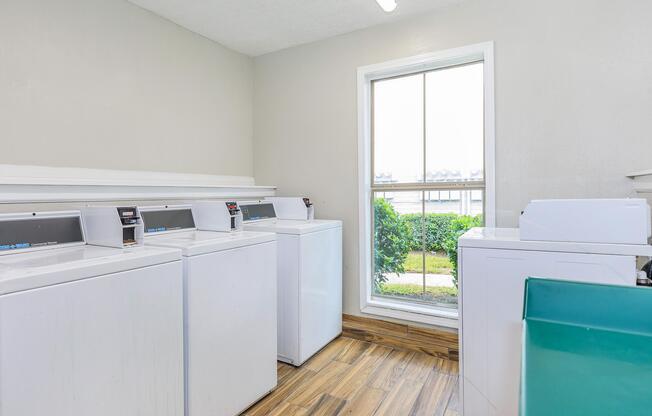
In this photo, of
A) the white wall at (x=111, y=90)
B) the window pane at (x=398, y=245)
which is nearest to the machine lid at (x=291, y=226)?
the window pane at (x=398, y=245)

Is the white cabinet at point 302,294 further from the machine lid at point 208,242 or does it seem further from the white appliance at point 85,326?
the white appliance at point 85,326

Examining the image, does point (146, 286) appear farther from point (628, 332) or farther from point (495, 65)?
point (495, 65)

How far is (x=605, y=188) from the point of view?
2.20m

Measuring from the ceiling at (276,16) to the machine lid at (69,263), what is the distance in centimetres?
190

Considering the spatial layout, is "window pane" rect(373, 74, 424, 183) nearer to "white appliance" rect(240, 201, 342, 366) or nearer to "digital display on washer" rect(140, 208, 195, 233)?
"white appliance" rect(240, 201, 342, 366)

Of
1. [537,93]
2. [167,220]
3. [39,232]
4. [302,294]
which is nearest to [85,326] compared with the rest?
[39,232]

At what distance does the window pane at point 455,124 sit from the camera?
269 cm

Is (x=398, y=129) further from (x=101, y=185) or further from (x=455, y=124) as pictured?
(x=101, y=185)

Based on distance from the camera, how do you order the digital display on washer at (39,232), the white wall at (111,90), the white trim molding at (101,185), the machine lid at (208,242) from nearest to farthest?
1. the digital display on washer at (39,232)
2. the machine lid at (208,242)
3. the white trim molding at (101,185)
4. the white wall at (111,90)

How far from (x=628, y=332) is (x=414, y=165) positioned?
7.12 ft

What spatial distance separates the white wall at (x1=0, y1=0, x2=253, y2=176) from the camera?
6.53 ft

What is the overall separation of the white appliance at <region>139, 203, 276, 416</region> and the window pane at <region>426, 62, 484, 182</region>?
153 centimetres

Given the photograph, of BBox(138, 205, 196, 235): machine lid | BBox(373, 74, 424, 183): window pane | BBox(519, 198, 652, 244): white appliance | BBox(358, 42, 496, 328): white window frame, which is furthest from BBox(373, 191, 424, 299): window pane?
BBox(138, 205, 196, 235): machine lid

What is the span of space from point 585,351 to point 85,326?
1.60m
